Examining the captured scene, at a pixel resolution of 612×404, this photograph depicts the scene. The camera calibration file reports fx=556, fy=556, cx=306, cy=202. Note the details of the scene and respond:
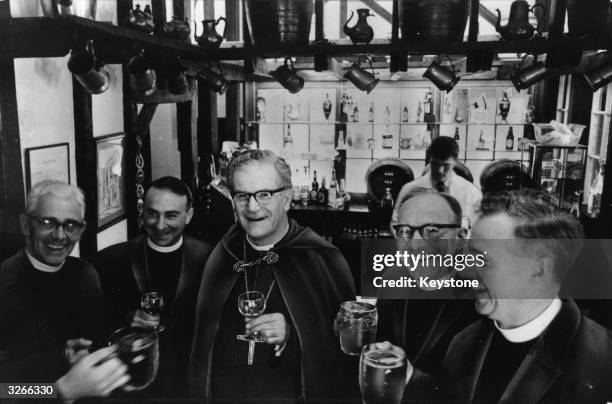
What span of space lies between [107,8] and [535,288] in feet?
6.94

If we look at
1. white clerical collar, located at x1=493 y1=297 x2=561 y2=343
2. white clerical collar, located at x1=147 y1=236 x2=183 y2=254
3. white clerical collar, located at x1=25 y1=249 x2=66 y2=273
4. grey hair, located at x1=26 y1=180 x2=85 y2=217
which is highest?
grey hair, located at x1=26 y1=180 x2=85 y2=217

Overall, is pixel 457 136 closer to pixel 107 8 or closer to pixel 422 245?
pixel 422 245

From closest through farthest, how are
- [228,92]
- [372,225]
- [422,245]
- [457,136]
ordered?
[422,245]
[372,225]
[228,92]
[457,136]

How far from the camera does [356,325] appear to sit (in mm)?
2016

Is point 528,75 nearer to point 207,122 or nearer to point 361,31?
point 361,31

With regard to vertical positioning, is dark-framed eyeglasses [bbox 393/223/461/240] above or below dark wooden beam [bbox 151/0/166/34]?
below

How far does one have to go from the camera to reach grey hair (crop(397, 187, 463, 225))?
191cm

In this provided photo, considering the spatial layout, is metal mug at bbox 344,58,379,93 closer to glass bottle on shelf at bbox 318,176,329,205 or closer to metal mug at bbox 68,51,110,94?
glass bottle on shelf at bbox 318,176,329,205

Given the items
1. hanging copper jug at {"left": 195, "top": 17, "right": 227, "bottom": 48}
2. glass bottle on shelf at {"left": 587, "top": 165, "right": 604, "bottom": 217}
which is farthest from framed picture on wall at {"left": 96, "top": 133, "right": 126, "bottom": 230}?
glass bottle on shelf at {"left": 587, "top": 165, "right": 604, "bottom": 217}

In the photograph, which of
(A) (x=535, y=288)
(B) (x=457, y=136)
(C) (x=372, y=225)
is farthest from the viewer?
(B) (x=457, y=136)

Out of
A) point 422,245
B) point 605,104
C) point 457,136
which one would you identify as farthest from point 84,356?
point 605,104

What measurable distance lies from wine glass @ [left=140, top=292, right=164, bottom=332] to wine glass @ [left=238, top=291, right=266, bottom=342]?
319mm

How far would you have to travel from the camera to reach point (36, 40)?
1.85 m

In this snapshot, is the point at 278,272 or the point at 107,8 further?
the point at 107,8
